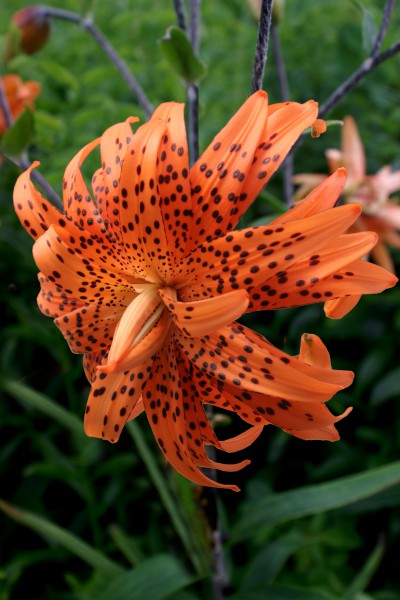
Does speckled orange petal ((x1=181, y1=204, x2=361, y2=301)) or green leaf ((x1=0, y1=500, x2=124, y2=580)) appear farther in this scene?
green leaf ((x1=0, y1=500, x2=124, y2=580))

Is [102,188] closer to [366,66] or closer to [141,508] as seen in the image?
[366,66]

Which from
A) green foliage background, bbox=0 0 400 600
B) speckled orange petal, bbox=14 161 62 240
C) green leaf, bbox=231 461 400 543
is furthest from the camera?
green foliage background, bbox=0 0 400 600

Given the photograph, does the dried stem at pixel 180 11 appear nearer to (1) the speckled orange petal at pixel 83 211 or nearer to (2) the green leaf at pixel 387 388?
(1) the speckled orange petal at pixel 83 211

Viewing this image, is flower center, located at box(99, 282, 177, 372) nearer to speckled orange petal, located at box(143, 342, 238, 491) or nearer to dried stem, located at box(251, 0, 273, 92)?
speckled orange petal, located at box(143, 342, 238, 491)

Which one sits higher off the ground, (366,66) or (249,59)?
(366,66)

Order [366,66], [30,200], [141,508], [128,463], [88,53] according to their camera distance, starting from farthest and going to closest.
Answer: [88,53] → [141,508] → [128,463] → [366,66] → [30,200]

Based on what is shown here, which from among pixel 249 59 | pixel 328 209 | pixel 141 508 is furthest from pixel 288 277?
pixel 249 59

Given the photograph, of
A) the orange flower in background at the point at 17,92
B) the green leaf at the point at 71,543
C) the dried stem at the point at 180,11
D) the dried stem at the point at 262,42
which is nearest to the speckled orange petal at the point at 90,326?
the dried stem at the point at 262,42

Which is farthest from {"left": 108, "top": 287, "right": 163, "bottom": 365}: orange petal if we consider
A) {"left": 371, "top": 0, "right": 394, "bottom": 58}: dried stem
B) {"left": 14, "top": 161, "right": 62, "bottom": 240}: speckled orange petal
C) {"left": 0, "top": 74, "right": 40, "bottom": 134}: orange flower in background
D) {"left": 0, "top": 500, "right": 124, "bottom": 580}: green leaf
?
Result: {"left": 0, "top": 74, "right": 40, "bottom": 134}: orange flower in background
